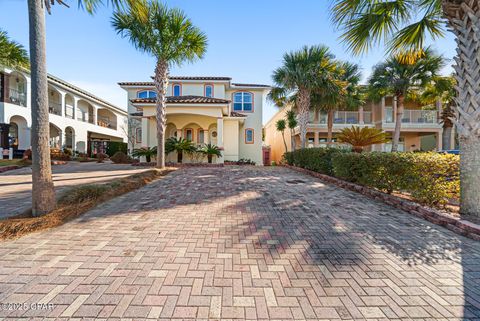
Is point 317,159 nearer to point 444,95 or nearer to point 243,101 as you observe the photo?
point 243,101

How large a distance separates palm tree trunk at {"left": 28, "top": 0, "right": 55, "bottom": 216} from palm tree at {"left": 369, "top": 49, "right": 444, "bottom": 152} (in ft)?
58.0

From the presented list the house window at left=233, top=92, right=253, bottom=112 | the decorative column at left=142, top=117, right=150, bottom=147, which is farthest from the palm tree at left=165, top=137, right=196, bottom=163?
the house window at left=233, top=92, right=253, bottom=112

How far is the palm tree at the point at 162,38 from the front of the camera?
9.50m

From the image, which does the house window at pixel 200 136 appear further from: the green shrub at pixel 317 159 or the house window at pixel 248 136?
the green shrub at pixel 317 159

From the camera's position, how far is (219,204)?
16.8 ft

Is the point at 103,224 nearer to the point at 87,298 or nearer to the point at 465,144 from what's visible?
the point at 87,298

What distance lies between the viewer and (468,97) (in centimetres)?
413

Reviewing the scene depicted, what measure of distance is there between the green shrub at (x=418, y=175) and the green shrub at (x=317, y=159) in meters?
2.43

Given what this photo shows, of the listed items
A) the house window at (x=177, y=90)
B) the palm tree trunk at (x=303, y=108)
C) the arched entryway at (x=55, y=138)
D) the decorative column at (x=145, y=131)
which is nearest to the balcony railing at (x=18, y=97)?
the arched entryway at (x=55, y=138)

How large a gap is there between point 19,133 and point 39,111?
848 inches

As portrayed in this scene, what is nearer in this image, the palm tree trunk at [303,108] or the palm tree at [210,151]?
the palm tree trunk at [303,108]

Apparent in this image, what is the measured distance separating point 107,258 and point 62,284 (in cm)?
52

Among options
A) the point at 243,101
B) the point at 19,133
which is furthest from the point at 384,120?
the point at 19,133

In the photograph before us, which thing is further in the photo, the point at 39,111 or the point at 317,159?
the point at 317,159
